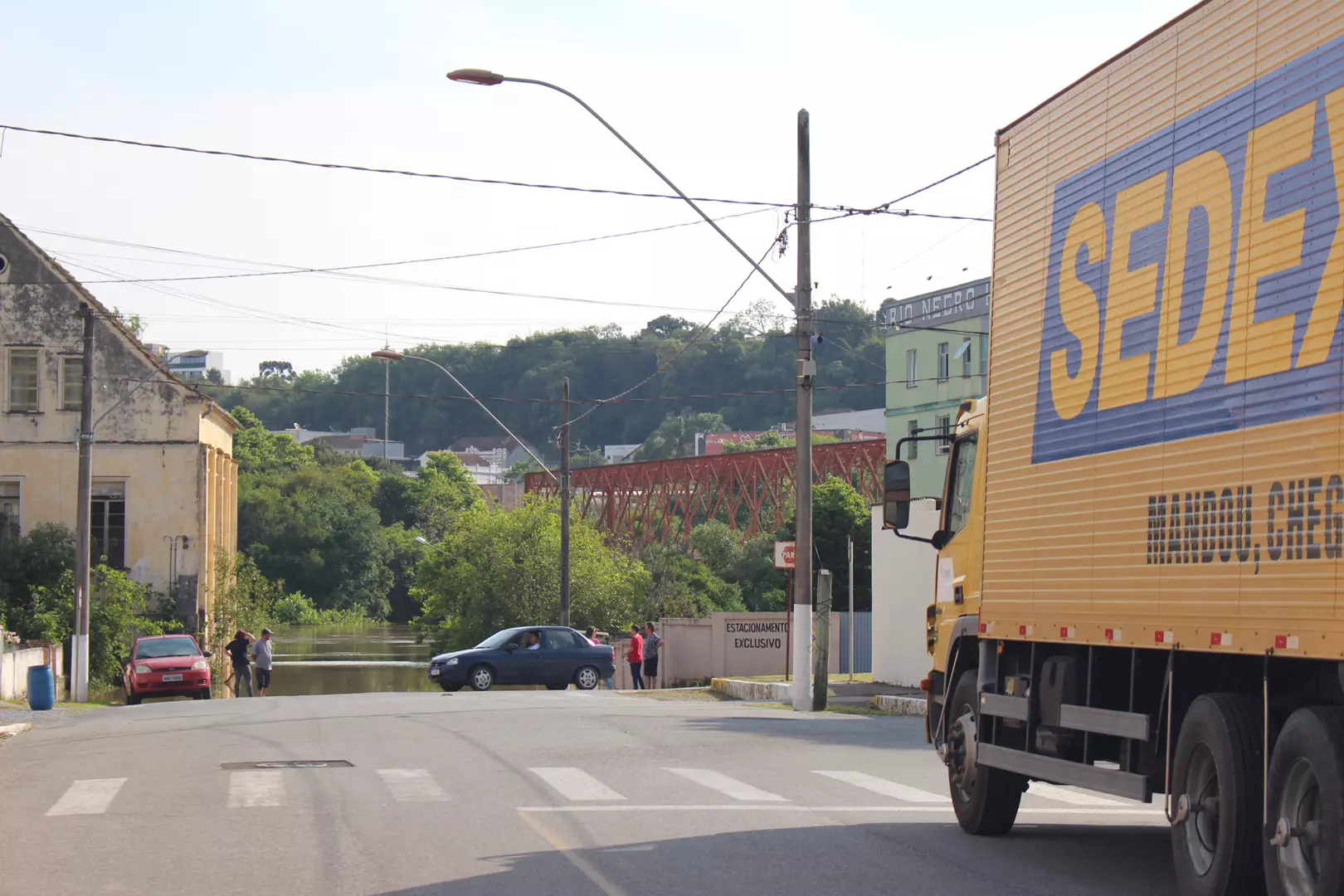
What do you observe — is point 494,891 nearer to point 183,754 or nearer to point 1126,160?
point 1126,160

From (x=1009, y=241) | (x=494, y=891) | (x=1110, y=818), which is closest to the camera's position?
(x=494, y=891)

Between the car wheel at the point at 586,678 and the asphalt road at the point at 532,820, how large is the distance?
51.5 ft

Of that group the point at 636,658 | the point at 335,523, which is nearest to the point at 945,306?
the point at 636,658

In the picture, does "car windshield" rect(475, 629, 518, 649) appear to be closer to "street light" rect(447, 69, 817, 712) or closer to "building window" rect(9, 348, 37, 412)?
"street light" rect(447, 69, 817, 712)

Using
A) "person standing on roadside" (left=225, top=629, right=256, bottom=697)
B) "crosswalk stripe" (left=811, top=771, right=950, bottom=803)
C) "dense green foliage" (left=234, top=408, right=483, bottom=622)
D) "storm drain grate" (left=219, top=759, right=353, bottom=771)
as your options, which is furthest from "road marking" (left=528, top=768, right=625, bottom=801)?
"dense green foliage" (left=234, top=408, right=483, bottom=622)

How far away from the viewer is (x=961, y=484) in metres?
12.3

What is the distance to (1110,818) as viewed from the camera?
12.6m

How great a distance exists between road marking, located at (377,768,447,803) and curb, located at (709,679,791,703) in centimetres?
1425

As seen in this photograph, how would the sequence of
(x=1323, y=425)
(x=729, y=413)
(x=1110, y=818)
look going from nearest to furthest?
(x=1323, y=425), (x=1110, y=818), (x=729, y=413)

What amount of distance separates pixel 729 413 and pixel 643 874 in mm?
178333

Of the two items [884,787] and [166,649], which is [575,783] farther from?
[166,649]

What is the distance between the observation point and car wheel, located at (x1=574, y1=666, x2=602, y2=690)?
3628cm

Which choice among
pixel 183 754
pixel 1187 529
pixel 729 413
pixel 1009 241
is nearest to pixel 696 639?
pixel 183 754

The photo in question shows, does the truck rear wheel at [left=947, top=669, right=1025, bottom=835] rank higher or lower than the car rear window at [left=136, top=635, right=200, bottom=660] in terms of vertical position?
higher
